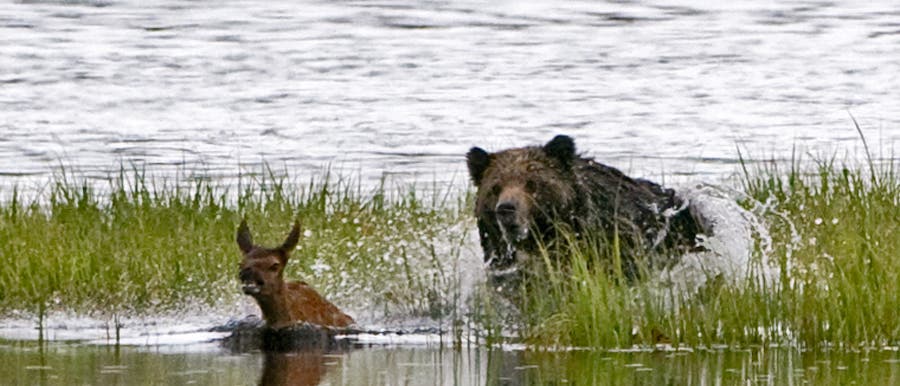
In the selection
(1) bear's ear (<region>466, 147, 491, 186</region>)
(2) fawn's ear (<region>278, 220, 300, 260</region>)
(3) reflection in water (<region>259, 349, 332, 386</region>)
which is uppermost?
(1) bear's ear (<region>466, 147, 491, 186</region>)

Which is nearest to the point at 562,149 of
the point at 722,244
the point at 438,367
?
the point at 722,244

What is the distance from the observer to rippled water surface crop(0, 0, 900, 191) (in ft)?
64.9

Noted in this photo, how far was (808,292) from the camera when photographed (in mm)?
10328

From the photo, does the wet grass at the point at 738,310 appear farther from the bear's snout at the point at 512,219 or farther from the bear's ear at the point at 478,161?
the bear's ear at the point at 478,161

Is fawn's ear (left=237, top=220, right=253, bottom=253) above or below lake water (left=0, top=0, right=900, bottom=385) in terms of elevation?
below

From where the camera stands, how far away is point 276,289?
11.1 meters

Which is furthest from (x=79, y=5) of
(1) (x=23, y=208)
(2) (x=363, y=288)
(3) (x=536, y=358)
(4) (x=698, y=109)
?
(3) (x=536, y=358)

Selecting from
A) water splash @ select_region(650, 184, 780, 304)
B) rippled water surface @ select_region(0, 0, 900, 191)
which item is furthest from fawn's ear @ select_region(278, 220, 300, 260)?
rippled water surface @ select_region(0, 0, 900, 191)

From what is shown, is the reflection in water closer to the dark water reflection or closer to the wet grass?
the dark water reflection

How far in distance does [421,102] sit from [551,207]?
1213 centimetres

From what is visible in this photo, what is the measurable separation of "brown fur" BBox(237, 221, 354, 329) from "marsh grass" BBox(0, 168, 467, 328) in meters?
0.66

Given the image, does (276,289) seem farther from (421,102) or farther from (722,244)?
(421,102)

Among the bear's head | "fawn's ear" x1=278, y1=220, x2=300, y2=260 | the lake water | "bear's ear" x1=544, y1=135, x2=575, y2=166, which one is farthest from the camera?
"bear's ear" x1=544, y1=135, x2=575, y2=166

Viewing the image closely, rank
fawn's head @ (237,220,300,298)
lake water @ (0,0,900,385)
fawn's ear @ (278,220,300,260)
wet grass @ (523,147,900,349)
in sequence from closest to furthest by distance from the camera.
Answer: lake water @ (0,0,900,385), wet grass @ (523,147,900,349), fawn's head @ (237,220,300,298), fawn's ear @ (278,220,300,260)
